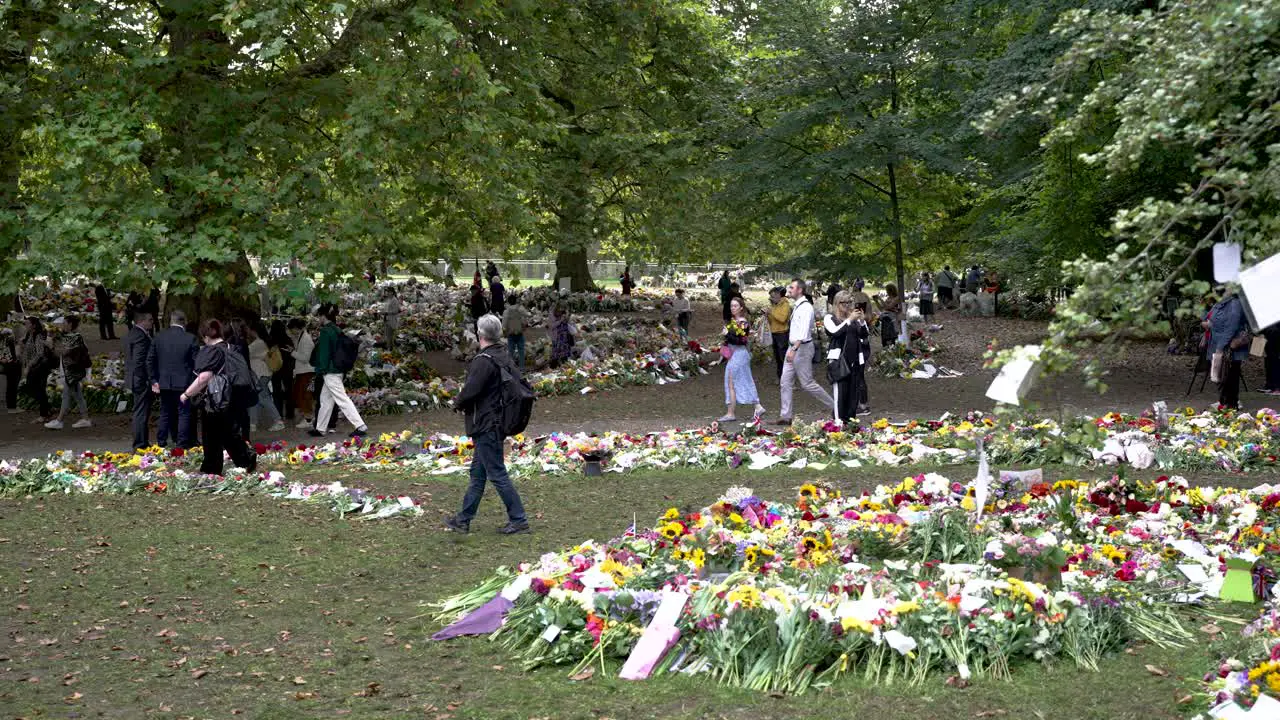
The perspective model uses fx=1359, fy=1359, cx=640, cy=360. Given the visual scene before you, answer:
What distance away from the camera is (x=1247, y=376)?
21609 mm

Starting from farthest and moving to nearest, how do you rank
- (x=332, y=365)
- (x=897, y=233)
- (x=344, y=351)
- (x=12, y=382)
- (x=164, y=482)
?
(x=897, y=233), (x=12, y=382), (x=332, y=365), (x=344, y=351), (x=164, y=482)

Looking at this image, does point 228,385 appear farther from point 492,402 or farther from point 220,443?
point 492,402

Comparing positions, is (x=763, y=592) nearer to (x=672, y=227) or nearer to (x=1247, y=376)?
(x=1247, y=376)

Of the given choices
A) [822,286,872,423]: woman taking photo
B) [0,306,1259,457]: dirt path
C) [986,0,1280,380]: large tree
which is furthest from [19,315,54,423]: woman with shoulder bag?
[986,0,1280,380]: large tree

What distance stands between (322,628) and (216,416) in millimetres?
5485

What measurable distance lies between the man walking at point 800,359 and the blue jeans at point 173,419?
7019mm

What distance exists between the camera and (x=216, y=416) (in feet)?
43.3

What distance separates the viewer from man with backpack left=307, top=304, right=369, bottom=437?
56.5 ft

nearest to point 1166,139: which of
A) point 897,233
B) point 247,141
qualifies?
point 247,141

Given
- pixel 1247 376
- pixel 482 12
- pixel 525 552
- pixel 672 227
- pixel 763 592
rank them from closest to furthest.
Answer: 1. pixel 763 592
2. pixel 525 552
3. pixel 482 12
4. pixel 1247 376
5. pixel 672 227

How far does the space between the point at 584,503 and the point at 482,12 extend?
9.09 metres

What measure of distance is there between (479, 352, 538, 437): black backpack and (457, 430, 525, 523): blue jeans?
0.13 m

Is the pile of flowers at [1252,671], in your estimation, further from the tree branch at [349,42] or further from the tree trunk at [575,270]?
the tree trunk at [575,270]

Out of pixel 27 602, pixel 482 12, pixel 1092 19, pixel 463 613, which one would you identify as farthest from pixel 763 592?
pixel 482 12
